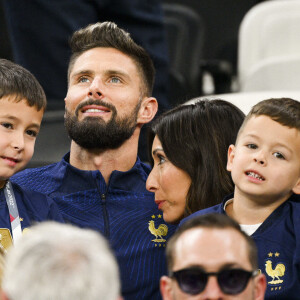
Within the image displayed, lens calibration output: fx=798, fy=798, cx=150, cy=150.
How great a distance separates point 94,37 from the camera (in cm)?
313

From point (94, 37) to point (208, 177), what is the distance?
0.81 m

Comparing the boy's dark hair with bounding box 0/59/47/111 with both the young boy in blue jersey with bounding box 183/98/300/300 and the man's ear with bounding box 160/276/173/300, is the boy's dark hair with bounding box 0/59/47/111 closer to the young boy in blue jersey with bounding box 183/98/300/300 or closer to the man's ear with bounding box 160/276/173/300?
the young boy in blue jersey with bounding box 183/98/300/300

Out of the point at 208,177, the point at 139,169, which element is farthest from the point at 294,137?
the point at 139,169

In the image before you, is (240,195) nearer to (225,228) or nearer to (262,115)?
(262,115)

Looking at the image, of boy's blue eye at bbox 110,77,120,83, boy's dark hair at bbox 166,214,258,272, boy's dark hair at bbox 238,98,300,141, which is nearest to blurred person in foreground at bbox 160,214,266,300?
boy's dark hair at bbox 166,214,258,272

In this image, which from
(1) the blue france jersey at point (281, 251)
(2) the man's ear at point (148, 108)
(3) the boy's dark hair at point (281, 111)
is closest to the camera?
(1) the blue france jersey at point (281, 251)

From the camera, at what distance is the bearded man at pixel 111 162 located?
8.86 ft

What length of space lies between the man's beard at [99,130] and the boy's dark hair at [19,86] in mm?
380

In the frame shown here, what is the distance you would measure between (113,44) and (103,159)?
1.50 feet

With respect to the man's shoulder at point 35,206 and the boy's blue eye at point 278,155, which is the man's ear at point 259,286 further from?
the man's shoulder at point 35,206

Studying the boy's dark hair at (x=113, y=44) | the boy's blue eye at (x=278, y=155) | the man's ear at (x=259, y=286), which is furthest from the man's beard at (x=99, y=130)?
the man's ear at (x=259, y=286)

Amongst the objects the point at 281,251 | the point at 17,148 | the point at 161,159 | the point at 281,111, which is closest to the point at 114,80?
the point at 161,159

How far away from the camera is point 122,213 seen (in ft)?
9.26

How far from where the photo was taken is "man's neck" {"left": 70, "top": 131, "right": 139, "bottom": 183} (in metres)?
2.99
